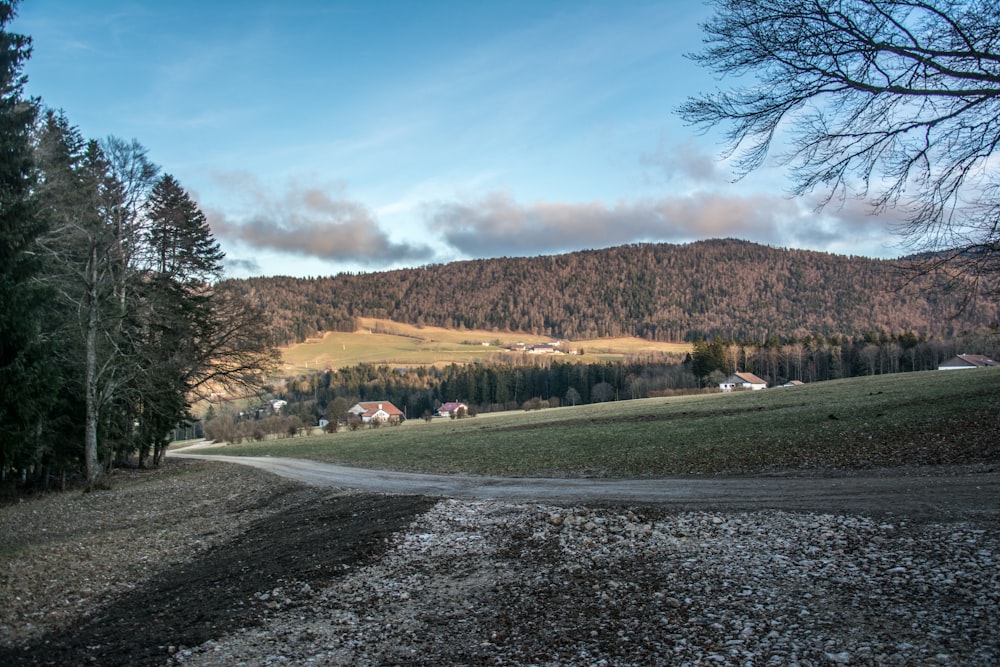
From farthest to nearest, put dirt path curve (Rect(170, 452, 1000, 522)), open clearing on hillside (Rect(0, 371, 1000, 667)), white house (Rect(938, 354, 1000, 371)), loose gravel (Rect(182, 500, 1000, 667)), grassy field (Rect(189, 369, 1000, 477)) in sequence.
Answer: white house (Rect(938, 354, 1000, 371)), grassy field (Rect(189, 369, 1000, 477)), dirt path curve (Rect(170, 452, 1000, 522)), open clearing on hillside (Rect(0, 371, 1000, 667)), loose gravel (Rect(182, 500, 1000, 667))

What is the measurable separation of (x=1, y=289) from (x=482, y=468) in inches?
640

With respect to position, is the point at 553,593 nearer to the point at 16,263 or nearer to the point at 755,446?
the point at 16,263

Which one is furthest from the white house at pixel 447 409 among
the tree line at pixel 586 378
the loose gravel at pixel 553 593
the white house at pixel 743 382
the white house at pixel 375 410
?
the loose gravel at pixel 553 593

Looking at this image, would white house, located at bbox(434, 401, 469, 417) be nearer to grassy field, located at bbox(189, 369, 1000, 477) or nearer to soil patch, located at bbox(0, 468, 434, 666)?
grassy field, located at bbox(189, 369, 1000, 477)

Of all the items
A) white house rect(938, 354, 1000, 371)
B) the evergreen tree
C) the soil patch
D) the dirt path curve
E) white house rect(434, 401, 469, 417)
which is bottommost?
white house rect(434, 401, 469, 417)

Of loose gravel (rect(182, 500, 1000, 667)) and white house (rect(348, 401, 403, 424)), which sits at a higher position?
loose gravel (rect(182, 500, 1000, 667))

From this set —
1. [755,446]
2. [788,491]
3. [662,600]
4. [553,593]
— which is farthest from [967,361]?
[553,593]

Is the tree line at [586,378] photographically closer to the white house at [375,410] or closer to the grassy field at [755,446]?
the white house at [375,410]

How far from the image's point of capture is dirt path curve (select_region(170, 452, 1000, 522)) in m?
10.2

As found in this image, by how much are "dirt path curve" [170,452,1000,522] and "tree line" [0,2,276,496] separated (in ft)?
33.3

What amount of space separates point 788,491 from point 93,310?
24.3 m

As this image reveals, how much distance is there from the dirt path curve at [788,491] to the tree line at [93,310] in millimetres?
10155

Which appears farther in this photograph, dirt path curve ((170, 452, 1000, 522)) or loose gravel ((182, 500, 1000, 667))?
dirt path curve ((170, 452, 1000, 522))

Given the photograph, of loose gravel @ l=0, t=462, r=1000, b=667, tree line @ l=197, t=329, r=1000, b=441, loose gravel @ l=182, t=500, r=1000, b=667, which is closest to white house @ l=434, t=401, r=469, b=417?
tree line @ l=197, t=329, r=1000, b=441
